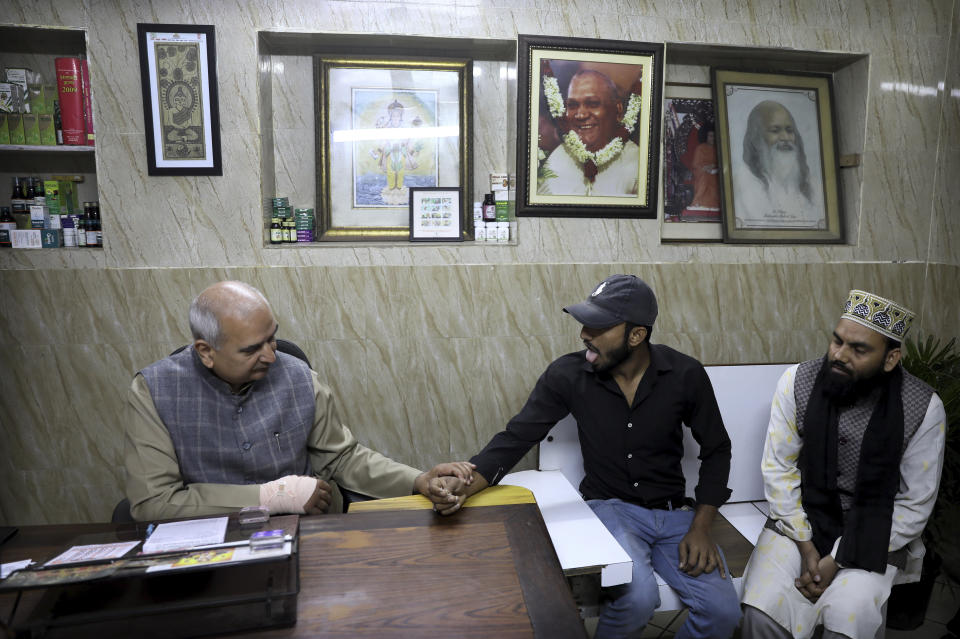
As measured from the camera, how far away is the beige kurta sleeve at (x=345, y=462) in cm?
200

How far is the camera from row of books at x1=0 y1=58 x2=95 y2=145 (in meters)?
2.71

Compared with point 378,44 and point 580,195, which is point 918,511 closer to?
point 580,195

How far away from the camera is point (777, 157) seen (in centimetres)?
331

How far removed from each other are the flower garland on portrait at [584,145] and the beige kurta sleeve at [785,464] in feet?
4.51

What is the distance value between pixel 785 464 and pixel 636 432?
1.77 feet

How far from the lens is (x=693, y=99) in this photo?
3312mm

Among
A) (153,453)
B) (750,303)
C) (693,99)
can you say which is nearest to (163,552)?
(153,453)

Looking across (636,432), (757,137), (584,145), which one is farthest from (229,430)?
(757,137)

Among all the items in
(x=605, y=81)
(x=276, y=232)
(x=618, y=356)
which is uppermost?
(x=605, y=81)

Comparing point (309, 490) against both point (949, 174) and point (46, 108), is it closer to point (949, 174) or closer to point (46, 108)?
point (46, 108)

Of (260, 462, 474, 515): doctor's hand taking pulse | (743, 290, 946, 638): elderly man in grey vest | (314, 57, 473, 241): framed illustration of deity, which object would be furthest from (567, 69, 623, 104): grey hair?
(260, 462, 474, 515): doctor's hand taking pulse

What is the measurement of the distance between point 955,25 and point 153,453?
417 cm

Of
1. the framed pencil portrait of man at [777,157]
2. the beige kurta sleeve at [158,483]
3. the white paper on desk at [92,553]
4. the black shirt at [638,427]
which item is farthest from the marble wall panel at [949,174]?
the white paper on desk at [92,553]

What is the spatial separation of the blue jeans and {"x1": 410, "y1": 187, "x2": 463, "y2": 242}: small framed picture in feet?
5.22
